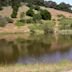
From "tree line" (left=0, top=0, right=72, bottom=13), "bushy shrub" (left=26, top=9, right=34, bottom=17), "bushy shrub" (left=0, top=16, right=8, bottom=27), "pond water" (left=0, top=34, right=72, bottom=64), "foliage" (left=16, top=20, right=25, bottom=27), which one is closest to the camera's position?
"pond water" (left=0, top=34, right=72, bottom=64)

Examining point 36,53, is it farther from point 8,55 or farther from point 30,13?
point 30,13

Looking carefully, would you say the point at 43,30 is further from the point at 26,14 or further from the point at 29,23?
the point at 26,14

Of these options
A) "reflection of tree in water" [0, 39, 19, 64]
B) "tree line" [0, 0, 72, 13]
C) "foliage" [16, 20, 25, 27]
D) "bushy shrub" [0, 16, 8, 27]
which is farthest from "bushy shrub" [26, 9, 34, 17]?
"reflection of tree in water" [0, 39, 19, 64]

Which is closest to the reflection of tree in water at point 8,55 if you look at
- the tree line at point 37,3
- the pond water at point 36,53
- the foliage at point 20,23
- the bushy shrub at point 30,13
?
the pond water at point 36,53

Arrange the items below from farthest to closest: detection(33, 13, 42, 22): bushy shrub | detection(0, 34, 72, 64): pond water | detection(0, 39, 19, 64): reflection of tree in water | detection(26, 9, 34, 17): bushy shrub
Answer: detection(26, 9, 34, 17): bushy shrub, detection(33, 13, 42, 22): bushy shrub, detection(0, 39, 19, 64): reflection of tree in water, detection(0, 34, 72, 64): pond water

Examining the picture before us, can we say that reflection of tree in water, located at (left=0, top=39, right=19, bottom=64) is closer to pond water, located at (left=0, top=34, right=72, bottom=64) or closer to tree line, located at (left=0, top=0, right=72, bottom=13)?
pond water, located at (left=0, top=34, right=72, bottom=64)

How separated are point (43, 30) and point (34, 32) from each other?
2.64 m

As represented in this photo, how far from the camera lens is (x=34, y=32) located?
3000 inches

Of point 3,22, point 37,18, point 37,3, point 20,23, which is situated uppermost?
point 37,18

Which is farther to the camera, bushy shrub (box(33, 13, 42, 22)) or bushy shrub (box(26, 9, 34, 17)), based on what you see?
bushy shrub (box(26, 9, 34, 17))

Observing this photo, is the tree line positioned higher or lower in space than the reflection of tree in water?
lower

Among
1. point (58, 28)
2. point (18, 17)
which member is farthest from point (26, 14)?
point (58, 28)

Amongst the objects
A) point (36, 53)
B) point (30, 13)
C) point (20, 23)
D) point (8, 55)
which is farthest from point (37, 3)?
point (8, 55)

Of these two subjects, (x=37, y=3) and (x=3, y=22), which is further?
(x=37, y=3)
